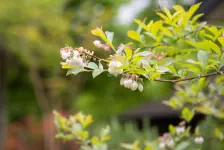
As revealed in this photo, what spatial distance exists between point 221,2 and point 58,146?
6.75 meters

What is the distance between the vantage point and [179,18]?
68.0 inches

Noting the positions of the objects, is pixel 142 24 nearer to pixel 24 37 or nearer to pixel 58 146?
pixel 24 37

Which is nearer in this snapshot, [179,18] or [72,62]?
[72,62]

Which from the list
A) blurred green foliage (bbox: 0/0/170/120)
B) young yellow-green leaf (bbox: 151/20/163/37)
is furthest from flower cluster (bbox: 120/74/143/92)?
blurred green foliage (bbox: 0/0/170/120)

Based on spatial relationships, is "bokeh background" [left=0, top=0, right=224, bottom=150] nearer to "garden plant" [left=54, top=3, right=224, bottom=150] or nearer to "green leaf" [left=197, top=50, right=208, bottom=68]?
"garden plant" [left=54, top=3, right=224, bottom=150]

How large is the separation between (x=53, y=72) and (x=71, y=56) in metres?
11.4

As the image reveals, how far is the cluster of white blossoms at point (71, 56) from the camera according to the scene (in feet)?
4.12

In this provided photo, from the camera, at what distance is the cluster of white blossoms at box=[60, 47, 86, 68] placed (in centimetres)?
126

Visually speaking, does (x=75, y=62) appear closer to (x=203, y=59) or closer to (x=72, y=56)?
(x=72, y=56)

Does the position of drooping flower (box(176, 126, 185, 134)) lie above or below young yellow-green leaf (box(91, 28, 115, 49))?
above

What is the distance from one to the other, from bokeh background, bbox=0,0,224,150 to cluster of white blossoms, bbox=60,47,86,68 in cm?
644

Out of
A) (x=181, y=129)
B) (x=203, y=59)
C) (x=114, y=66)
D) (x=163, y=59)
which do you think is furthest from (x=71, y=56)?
(x=181, y=129)

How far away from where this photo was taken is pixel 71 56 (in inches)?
50.1

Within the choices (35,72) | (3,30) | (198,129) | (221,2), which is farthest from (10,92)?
(198,129)
